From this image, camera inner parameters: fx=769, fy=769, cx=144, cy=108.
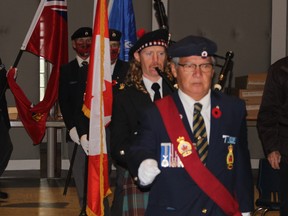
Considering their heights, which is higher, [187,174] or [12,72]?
[12,72]

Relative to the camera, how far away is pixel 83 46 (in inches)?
326

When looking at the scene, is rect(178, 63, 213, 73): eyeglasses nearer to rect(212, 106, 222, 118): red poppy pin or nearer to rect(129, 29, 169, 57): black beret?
rect(212, 106, 222, 118): red poppy pin

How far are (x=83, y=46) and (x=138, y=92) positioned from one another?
3511 mm

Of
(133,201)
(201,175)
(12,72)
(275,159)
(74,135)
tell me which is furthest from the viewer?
(12,72)

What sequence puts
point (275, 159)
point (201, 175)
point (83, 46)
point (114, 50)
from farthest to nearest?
point (83, 46) → point (114, 50) → point (275, 159) → point (201, 175)

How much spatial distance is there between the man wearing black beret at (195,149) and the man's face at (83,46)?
442cm

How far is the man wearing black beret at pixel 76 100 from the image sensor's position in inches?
274

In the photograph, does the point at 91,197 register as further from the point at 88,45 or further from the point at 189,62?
the point at 88,45

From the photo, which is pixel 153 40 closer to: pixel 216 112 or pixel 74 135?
pixel 216 112

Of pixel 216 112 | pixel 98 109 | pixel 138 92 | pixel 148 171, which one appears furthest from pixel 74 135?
pixel 148 171

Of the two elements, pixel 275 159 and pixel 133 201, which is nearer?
pixel 133 201

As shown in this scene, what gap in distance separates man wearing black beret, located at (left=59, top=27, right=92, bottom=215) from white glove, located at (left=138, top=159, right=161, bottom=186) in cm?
322

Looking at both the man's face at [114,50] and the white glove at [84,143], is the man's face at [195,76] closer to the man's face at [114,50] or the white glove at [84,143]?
the white glove at [84,143]

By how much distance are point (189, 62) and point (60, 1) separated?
661 centimetres
